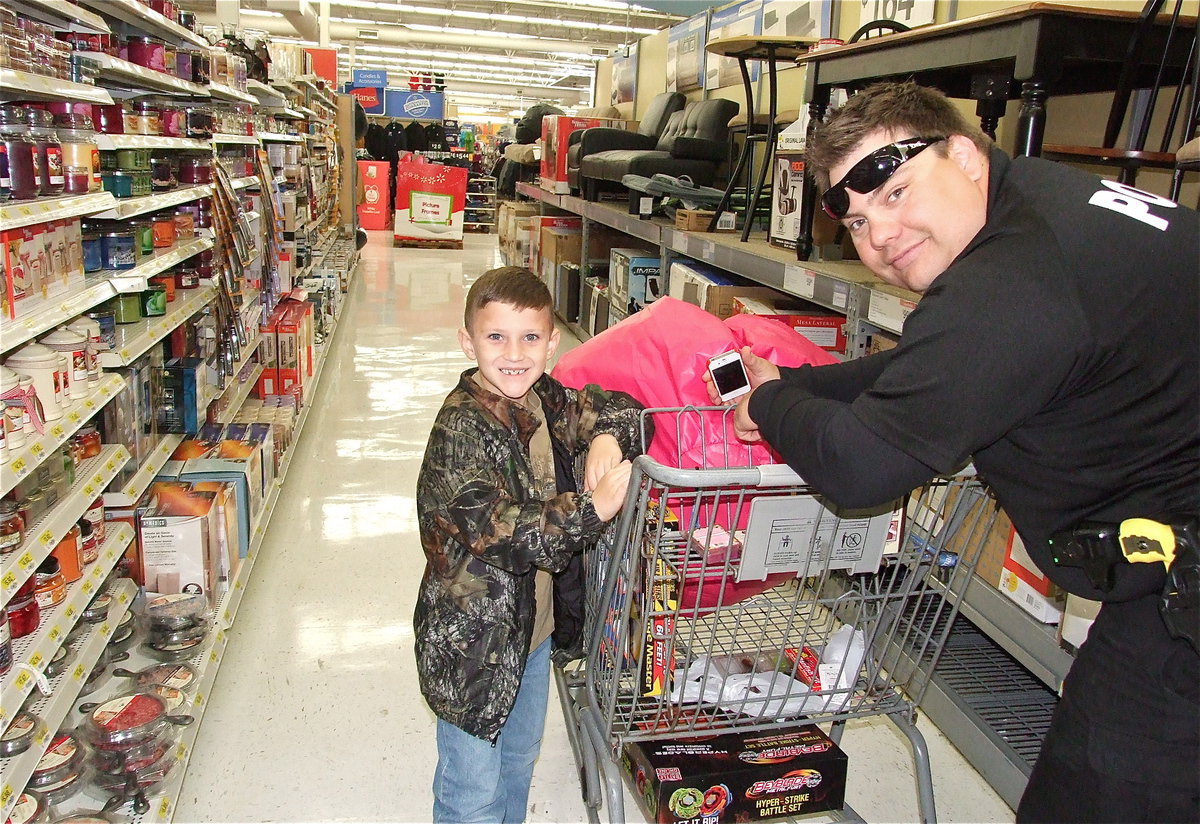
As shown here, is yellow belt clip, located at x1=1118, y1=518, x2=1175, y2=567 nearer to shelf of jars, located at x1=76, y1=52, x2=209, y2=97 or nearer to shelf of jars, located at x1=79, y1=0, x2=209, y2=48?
shelf of jars, located at x1=76, y1=52, x2=209, y2=97

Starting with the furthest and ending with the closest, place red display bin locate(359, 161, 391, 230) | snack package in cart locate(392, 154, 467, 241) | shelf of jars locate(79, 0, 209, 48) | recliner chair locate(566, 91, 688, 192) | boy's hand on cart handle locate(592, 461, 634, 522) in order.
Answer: red display bin locate(359, 161, 391, 230) < snack package in cart locate(392, 154, 467, 241) < recliner chair locate(566, 91, 688, 192) < shelf of jars locate(79, 0, 209, 48) < boy's hand on cart handle locate(592, 461, 634, 522)

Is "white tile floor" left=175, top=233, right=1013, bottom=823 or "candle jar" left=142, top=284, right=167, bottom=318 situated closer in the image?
"white tile floor" left=175, top=233, right=1013, bottom=823

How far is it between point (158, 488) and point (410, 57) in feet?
80.6

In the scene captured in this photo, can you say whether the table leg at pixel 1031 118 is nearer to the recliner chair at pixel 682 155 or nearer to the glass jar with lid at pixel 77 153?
the glass jar with lid at pixel 77 153

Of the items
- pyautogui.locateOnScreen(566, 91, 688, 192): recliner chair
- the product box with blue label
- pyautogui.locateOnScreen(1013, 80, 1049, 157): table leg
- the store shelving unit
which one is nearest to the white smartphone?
the store shelving unit

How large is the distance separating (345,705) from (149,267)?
1.26 meters

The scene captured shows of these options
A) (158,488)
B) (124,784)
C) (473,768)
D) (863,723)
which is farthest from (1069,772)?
(158,488)

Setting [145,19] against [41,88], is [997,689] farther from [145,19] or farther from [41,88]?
[145,19]

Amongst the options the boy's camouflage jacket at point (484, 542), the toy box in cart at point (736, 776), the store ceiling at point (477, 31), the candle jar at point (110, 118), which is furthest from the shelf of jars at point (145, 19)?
the store ceiling at point (477, 31)

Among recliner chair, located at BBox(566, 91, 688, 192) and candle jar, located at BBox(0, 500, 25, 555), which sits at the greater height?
recliner chair, located at BBox(566, 91, 688, 192)

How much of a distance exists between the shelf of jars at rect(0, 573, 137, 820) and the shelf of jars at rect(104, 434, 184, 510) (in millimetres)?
243

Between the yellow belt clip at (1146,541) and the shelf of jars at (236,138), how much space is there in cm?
300

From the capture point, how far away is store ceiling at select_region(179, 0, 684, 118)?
14.6 meters

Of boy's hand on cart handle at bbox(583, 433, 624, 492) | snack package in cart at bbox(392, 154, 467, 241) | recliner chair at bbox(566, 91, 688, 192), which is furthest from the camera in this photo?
snack package in cart at bbox(392, 154, 467, 241)
